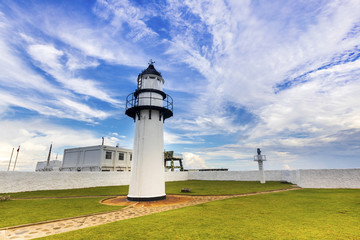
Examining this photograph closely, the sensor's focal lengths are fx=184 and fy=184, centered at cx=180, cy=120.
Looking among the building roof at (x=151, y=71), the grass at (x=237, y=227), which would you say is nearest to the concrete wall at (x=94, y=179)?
the building roof at (x=151, y=71)

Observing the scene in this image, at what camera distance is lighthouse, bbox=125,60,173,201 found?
13.5m

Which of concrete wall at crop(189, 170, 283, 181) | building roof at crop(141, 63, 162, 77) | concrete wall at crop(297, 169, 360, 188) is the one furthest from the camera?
concrete wall at crop(189, 170, 283, 181)

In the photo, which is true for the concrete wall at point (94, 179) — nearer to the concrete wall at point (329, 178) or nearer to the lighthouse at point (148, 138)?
the concrete wall at point (329, 178)

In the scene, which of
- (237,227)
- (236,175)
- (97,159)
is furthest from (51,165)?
(237,227)

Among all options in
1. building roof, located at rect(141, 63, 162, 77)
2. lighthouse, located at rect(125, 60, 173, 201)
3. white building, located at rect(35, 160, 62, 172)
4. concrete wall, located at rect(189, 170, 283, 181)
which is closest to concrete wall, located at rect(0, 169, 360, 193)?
concrete wall, located at rect(189, 170, 283, 181)

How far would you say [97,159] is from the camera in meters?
36.2

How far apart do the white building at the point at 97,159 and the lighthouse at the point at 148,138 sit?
2473 centimetres

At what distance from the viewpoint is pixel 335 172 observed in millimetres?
21391

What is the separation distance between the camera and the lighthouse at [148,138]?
Result: 1354cm

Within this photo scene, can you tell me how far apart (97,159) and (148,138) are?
26.9 meters

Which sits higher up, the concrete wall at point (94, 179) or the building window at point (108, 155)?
the building window at point (108, 155)

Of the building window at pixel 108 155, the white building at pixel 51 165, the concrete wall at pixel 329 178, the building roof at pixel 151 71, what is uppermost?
the building roof at pixel 151 71

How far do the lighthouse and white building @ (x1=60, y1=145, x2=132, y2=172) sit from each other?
81.1 ft

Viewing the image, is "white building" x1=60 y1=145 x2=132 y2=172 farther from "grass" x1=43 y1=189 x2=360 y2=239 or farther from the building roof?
"grass" x1=43 y1=189 x2=360 y2=239
